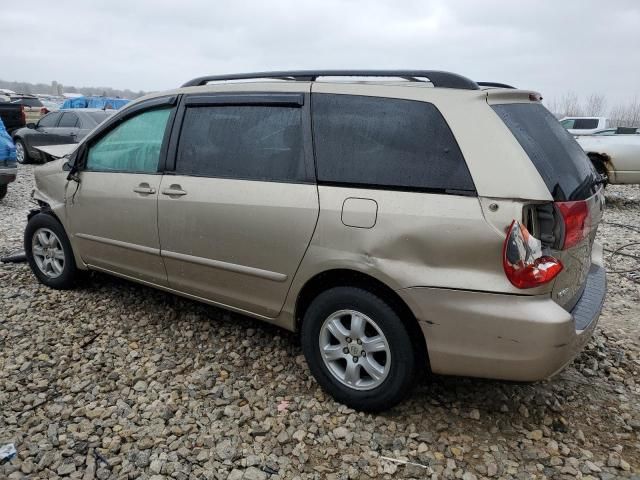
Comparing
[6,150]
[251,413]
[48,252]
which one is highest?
[6,150]

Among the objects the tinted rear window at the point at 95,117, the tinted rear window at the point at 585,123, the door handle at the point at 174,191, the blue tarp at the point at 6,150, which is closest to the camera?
the door handle at the point at 174,191

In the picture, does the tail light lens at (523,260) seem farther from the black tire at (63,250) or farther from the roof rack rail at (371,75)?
the black tire at (63,250)

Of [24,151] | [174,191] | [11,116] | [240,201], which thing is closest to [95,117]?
[24,151]

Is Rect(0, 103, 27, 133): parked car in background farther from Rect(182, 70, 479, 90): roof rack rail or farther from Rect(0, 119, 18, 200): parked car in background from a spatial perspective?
Rect(182, 70, 479, 90): roof rack rail

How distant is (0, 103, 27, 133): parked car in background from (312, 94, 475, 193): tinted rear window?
50.9 feet

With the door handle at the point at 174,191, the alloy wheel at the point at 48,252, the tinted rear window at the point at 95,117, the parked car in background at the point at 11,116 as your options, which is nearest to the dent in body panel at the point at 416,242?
the door handle at the point at 174,191

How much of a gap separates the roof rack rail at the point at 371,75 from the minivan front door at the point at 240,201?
18 cm

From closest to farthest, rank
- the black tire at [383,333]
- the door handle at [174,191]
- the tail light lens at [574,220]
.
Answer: the tail light lens at [574,220] < the black tire at [383,333] < the door handle at [174,191]

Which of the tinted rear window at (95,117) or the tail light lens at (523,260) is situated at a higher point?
the tinted rear window at (95,117)

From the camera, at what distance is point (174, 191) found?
325 centimetres

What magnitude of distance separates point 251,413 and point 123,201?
5.73 ft

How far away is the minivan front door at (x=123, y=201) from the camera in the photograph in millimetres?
3459

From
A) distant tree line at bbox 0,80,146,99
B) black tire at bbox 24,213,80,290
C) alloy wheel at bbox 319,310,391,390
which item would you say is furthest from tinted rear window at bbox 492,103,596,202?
distant tree line at bbox 0,80,146,99

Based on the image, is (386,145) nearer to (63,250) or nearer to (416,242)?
(416,242)
